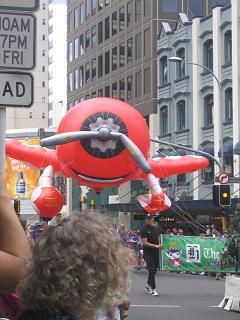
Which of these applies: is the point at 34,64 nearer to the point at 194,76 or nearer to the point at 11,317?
the point at 11,317

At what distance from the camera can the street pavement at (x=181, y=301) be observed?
1312cm

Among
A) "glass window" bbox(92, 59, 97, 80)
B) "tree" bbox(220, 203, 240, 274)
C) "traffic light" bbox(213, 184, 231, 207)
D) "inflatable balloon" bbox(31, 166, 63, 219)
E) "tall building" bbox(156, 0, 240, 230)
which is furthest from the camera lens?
"glass window" bbox(92, 59, 97, 80)

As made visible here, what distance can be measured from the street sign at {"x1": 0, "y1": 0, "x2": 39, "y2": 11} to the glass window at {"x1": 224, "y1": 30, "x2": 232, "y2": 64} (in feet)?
119

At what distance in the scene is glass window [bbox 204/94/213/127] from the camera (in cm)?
4291

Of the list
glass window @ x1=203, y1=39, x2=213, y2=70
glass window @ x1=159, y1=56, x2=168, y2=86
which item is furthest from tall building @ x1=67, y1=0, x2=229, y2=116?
glass window @ x1=203, y1=39, x2=213, y2=70

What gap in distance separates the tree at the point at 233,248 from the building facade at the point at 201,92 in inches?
876

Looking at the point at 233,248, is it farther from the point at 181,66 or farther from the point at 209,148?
the point at 181,66

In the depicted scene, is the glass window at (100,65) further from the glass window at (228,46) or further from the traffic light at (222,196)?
the traffic light at (222,196)

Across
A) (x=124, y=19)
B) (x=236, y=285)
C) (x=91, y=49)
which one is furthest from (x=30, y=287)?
(x=91, y=49)

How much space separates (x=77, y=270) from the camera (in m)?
2.50

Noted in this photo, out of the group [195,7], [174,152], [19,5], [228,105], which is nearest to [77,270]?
[19,5]

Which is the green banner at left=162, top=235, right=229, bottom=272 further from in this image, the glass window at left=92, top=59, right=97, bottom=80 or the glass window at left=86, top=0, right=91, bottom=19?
the glass window at left=86, top=0, right=91, bottom=19

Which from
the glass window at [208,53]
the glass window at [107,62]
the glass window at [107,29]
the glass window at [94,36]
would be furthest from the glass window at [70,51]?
the glass window at [208,53]

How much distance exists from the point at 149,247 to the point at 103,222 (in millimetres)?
14276
